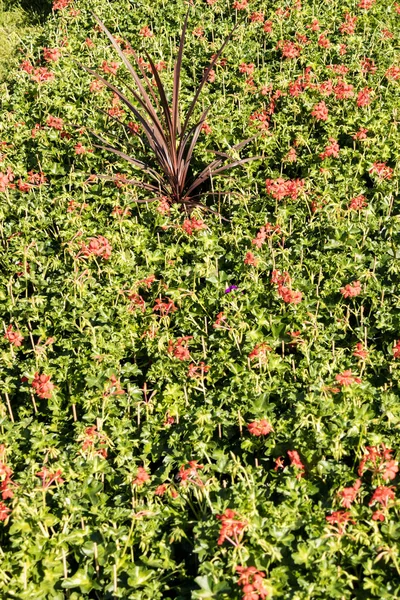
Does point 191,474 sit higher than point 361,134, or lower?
lower

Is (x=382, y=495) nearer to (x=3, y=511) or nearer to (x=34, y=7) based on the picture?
(x=3, y=511)

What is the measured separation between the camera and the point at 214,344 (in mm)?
3826

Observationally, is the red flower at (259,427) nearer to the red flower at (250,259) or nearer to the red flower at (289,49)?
the red flower at (250,259)

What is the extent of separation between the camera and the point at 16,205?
5000 millimetres

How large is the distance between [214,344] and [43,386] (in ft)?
2.97

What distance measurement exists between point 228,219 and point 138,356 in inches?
51.2

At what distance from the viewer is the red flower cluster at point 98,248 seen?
423 cm

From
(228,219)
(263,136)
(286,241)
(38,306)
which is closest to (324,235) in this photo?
(286,241)

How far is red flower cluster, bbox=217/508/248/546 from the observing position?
8.58ft

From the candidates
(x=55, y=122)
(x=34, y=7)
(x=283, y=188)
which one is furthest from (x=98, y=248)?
(x=34, y=7)

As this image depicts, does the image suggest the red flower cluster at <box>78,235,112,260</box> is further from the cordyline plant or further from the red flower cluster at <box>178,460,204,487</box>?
the red flower cluster at <box>178,460,204,487</box>

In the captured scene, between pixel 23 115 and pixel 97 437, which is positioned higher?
pixel 23 115

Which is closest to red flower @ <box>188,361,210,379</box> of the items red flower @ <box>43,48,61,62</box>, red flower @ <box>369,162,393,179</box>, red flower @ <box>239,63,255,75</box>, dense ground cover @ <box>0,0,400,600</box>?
dense ground cover @ <box>0,0,400,600</box>

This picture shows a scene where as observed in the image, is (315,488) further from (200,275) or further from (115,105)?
(115,105)
